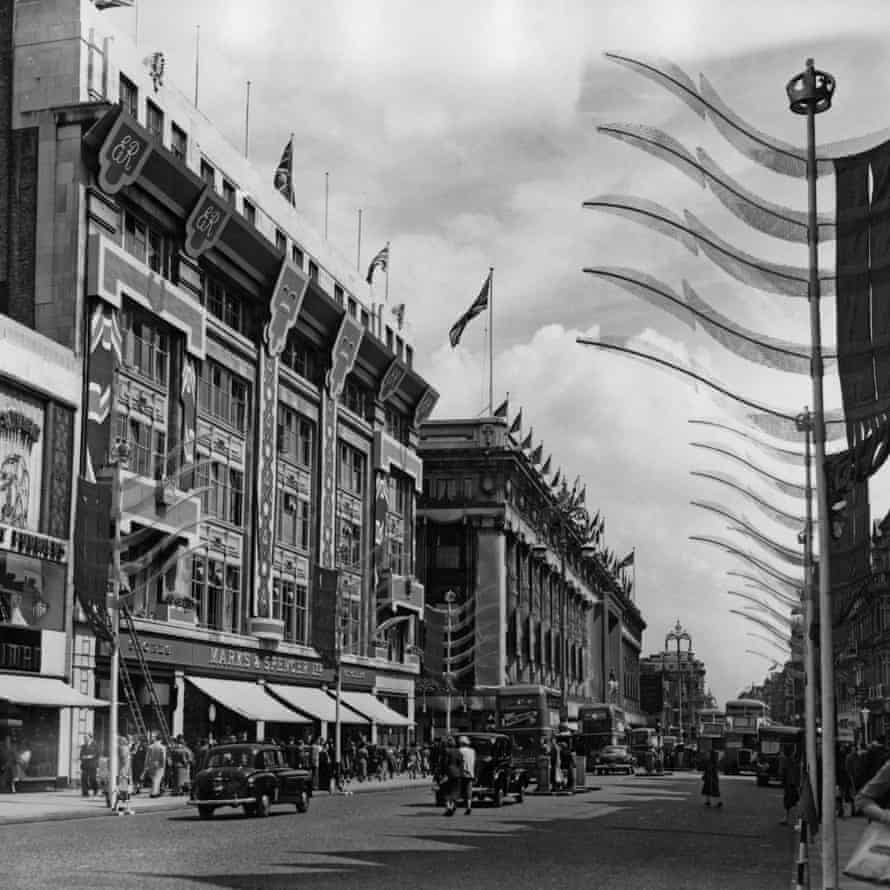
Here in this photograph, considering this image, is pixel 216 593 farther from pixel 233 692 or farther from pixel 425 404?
pixel 425 404

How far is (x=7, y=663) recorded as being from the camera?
4209 centimetres

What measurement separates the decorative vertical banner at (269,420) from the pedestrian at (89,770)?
732 inches

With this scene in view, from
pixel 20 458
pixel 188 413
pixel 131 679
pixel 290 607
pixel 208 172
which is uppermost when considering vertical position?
pixel 208 172

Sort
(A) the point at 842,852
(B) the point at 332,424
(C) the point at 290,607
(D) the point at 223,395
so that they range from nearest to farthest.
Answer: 1. (A) the point at 842,852
2. (D) the point at 223,395
3. (C) the point at 290,607
4. (B) the point at 332,424

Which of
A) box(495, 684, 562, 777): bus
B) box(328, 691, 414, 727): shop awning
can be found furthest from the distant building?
box(495, 684, 562, 777): bus

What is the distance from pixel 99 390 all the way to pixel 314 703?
23241mm

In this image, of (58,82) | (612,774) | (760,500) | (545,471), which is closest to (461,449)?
(545,471)

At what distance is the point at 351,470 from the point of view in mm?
77625

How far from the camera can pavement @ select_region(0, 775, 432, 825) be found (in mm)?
32281

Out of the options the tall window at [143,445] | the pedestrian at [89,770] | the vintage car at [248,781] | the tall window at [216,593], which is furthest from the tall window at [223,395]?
the vintage car at [248,781]

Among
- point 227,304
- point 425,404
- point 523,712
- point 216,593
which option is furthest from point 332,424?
point 523,712

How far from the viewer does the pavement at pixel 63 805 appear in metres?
32.3

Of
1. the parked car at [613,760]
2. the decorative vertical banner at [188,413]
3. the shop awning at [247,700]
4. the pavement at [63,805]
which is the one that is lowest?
the parked car at [613,760]

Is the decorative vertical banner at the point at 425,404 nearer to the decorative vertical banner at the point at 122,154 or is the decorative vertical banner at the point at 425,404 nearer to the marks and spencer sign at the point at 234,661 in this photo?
the marks and spencer sign at the point at 234,661
